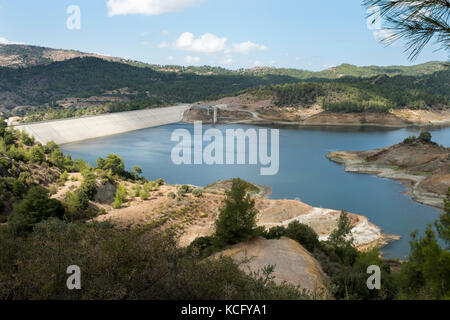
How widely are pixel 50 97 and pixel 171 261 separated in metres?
90.2

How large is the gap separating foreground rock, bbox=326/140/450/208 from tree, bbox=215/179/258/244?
1706 cm

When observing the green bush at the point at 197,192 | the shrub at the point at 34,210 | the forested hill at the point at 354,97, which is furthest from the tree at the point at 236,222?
the forested hill at the point at 354,97

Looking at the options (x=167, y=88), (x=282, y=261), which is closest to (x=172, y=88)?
(x=167, y=88)

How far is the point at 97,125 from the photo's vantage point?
162ft

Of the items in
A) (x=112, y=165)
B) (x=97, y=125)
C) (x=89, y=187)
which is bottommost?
(x=89, y=187)

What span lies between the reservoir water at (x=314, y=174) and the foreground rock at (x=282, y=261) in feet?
25.9

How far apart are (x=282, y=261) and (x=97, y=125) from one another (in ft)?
→ 150

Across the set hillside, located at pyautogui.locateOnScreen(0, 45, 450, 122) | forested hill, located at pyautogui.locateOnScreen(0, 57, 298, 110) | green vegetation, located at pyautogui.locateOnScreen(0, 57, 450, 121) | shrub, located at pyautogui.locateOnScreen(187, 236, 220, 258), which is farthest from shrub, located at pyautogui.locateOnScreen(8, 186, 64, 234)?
forested hill, located at pyautogui.locateOnScreen(0, 57, 298, 110)

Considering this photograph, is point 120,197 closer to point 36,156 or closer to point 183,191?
point 183,191

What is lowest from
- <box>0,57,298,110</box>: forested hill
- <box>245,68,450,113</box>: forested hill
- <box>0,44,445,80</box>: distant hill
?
<box>245,68,450,113</box>: forested hill

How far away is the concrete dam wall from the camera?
4078cm

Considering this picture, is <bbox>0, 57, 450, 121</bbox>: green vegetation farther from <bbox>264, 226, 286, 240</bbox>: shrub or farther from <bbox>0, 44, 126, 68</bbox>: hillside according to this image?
<bbox>264, 226, 286, 240</bbox>: shrub

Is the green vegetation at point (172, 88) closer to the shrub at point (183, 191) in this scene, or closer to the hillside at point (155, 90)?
the hillside at point (155, 90)

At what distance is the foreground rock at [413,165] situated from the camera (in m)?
24.5
